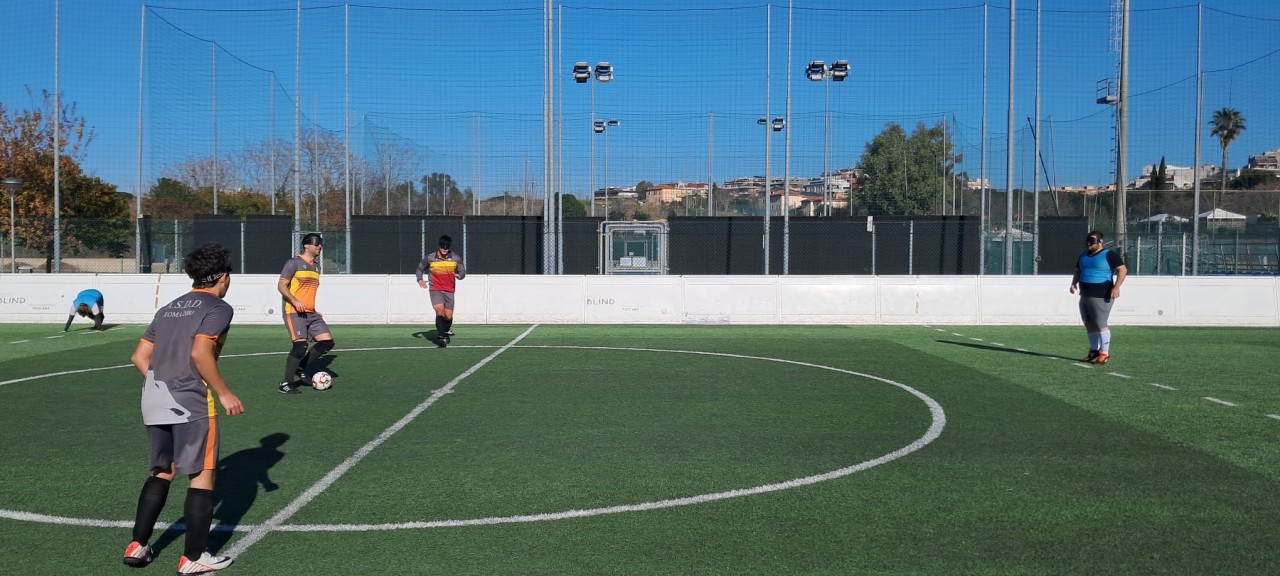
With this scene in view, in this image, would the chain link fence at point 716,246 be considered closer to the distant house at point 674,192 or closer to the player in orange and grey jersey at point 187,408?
the distant house at point 674,192

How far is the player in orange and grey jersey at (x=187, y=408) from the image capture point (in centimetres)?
507

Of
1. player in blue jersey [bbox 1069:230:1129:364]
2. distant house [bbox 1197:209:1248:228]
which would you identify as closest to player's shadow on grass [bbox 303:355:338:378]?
player in blue jersey [bbox 1069:230:1129:364]

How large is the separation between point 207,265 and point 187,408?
2.46 ft

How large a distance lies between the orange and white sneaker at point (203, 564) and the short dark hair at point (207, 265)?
54.7 inches

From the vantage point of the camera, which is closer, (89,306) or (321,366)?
(321,366)

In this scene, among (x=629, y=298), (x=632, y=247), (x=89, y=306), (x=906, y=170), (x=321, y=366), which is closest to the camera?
(x=321, y=366)

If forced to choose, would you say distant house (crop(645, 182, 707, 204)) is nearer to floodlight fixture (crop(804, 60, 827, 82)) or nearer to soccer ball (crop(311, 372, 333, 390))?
floodlight fixture (crop(804, 60, 827, 82))

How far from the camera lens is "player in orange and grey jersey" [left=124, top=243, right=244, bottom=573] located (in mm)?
5066

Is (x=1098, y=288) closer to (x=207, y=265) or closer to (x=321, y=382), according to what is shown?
(x=321, y=382)

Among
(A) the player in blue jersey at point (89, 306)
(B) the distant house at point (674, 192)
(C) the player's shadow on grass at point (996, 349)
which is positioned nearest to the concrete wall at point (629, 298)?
(A) the player in blue jersey at point (89, 306)

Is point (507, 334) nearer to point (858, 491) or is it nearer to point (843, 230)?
point (858, 491)

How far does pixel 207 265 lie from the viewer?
17.3 feet

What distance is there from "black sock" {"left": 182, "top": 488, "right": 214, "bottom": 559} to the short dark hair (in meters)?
1.08

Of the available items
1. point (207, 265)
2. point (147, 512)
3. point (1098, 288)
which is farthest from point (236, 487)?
point (1098, 288)
